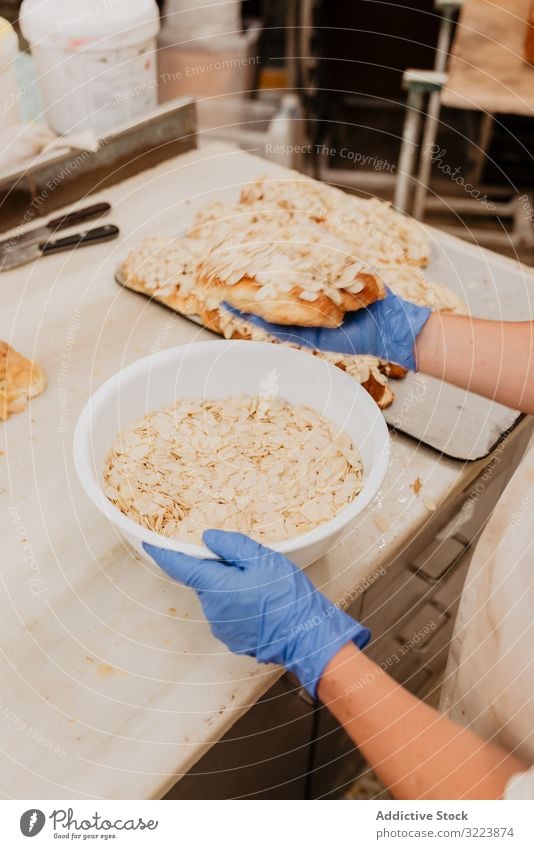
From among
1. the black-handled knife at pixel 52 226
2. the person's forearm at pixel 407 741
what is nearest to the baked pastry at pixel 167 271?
the black-handled knife at pixel 52 226

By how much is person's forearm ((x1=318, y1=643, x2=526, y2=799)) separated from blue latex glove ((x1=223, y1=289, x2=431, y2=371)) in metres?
0.32

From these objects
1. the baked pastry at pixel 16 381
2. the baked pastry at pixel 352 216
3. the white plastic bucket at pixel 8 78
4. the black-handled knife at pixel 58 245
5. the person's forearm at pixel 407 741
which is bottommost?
the person's forearm at pixel 407 741

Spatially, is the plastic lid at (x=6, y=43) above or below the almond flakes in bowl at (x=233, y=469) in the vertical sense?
above

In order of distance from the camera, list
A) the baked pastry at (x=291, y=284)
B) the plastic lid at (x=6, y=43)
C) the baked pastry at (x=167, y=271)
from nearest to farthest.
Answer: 1. the baked pastry at (x=291, y=284)
2. the baked pastry at (x=167, y=271)
3. the plastic lid at (x=6, y=43)

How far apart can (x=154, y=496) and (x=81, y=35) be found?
0.84 m

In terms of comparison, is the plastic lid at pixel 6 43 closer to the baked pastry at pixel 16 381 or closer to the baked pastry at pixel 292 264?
the baked pastry at pixel 292 264

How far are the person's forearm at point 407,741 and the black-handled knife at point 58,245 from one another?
667 mm

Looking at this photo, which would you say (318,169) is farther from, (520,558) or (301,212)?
(520,558)

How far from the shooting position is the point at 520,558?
575mm

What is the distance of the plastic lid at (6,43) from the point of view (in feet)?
3.23

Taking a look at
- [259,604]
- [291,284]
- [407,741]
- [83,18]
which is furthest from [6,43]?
[407,741]

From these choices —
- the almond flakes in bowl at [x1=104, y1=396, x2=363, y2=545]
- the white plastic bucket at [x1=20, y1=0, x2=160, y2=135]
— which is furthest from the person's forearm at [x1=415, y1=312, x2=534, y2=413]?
the white plastic bucket at [x1=20, y1=0, x2=160, y2=135]

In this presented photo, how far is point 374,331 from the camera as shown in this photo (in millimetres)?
728
